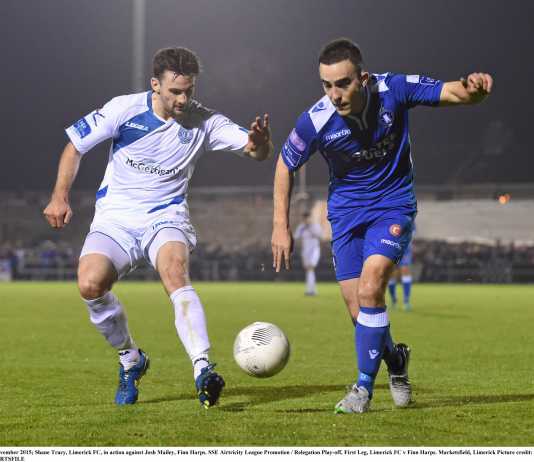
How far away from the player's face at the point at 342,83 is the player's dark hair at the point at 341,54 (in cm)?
2

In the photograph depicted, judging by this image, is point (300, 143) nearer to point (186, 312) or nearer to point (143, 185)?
point (143, 185)

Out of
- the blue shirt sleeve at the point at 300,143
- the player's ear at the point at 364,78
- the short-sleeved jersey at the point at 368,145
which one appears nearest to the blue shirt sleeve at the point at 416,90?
the short-sleeved jersey at the point at 368,145

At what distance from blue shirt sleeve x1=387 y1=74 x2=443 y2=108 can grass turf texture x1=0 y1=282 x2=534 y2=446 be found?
74.7 inches

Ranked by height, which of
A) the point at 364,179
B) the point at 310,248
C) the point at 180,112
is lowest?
the point at 310,248

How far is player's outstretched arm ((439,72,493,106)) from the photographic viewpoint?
5.77 m

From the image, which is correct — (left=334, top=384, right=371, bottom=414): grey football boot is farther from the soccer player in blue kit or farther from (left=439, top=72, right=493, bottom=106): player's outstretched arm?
(left=439, top=72, right=493, bottom=106): player's outstretched arm

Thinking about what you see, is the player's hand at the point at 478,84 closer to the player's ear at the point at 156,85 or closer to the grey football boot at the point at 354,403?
the grey football boot at the point at 354,403

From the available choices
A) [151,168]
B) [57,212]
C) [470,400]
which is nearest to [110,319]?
[57,212]

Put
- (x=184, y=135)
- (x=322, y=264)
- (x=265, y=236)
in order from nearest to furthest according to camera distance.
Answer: (x=184, y=135), (x=322, y=264), (x=265, y=236)

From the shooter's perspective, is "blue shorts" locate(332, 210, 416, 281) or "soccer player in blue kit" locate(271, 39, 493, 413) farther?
"blue shorts" locate(332, 210, 416, 281)

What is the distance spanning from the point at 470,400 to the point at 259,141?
223 centimetres

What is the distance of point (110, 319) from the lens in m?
6.61

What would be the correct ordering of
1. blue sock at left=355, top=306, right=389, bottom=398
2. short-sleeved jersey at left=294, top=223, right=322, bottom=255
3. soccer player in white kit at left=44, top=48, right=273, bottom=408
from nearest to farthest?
blue sock at left=355, top=306, right=389, bottom=398
soccer player in white kit at left=44, top=48, right=273, bottom=408
short-sleeved jersey at left=294, top=223, right=322, bottom=255

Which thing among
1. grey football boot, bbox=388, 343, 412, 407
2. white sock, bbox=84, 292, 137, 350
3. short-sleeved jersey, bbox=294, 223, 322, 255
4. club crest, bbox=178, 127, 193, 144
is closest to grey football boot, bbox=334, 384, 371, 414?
grey football boot, bbox=388, 343, 412, 407
